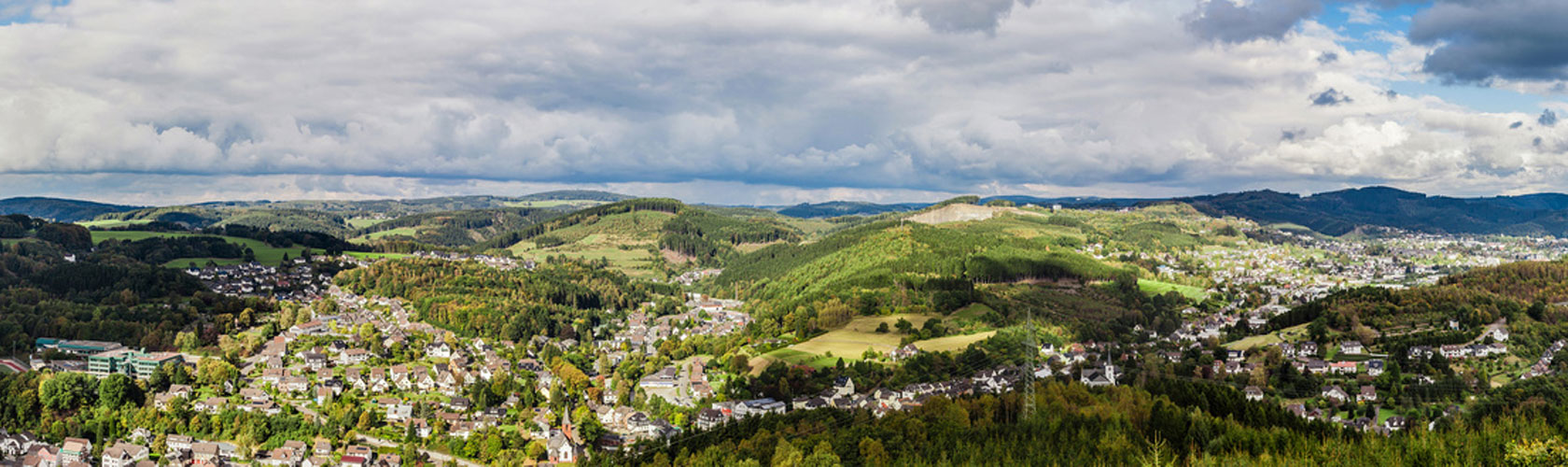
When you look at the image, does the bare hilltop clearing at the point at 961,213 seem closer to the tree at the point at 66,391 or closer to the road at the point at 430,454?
the road at the point at 430,454

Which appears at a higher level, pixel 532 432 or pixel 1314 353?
pixel 1314 353

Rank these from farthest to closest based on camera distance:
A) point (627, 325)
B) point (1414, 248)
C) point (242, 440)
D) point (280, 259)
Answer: point (1414, 248) → point (280, 259) → point (627, 325) → point (242, 440)

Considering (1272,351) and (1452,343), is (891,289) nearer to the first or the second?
(1272,351)

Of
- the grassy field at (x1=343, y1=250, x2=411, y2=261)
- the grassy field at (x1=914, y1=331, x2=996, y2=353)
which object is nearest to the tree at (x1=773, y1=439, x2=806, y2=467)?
the grassy field at (x1=914, y1=331, x2=996, y2=353)

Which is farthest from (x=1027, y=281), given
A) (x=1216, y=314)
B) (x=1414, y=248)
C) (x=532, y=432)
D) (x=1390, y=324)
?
(x=1414, y=248)

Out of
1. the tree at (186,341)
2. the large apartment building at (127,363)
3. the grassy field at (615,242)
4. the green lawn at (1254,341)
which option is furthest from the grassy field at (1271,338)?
the grassy field at (615,242)

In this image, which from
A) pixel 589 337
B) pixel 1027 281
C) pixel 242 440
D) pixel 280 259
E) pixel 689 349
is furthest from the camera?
pixel 280 259

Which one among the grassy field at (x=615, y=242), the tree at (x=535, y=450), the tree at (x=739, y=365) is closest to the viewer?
the tree at (x=535, y=450)
